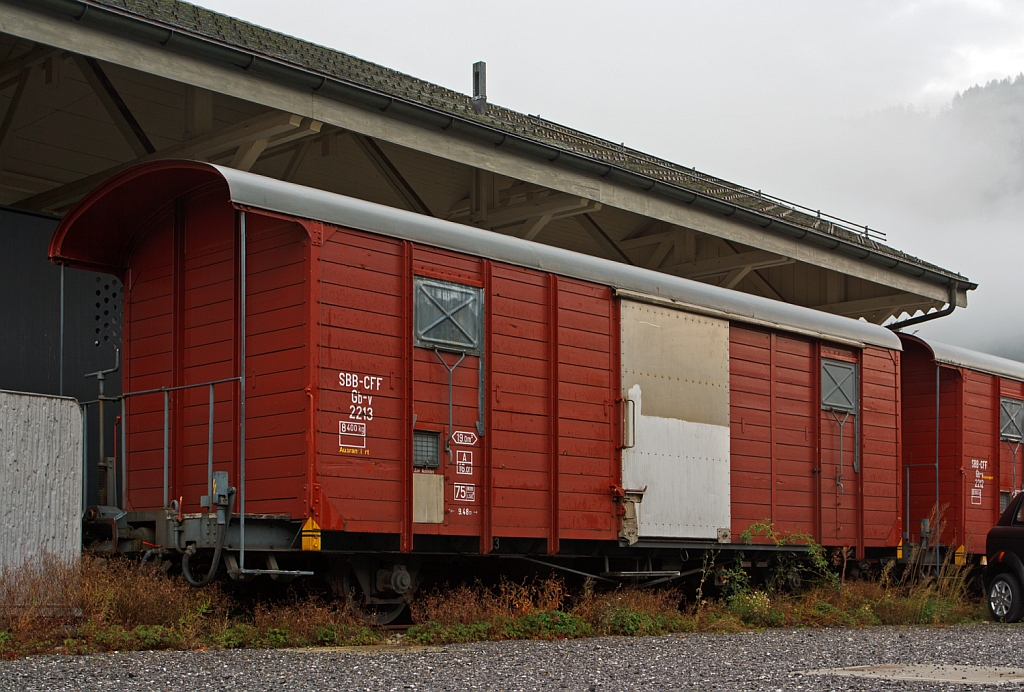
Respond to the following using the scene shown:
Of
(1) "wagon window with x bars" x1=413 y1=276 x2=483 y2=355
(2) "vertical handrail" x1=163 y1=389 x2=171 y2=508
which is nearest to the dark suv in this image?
(1) "wagon window with x bars" x1=413 y1=276 x2=483 y2=355

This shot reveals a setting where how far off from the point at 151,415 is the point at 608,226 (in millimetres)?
10355

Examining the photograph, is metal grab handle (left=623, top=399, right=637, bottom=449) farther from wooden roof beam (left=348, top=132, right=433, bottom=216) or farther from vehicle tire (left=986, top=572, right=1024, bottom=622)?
vehicle tire (left=986, top=572, right=1024, bottom=622)

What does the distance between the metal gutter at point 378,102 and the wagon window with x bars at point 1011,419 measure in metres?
3.70

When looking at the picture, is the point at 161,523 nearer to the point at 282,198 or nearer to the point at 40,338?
the point at 282,198

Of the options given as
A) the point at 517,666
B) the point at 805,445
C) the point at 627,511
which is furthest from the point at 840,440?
the point at 517,666

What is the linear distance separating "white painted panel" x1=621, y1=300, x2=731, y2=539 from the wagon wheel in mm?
2634

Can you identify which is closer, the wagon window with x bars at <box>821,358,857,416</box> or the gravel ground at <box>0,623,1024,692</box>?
the gravel ground at <box>0,623,1024,692</box>

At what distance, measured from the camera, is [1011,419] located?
1753cm

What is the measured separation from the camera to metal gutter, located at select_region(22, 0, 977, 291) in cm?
1016

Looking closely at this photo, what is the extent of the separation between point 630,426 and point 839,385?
3945mm

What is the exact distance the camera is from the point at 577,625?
408 inches

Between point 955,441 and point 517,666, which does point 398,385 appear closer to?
point 517,666

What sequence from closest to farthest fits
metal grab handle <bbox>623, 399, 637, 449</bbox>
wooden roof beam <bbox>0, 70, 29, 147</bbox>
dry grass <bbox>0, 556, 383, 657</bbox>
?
dry grass <bbox>0, 556, 383, 657</bbox> < metal grab handle <bbox>623, 399, 637, 449</bbox> < wooden roof beam <bbox>0, 70, 29, 147</bbox>

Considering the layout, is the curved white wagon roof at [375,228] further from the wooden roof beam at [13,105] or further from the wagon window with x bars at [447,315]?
the wooden roof beam at [13,105]
